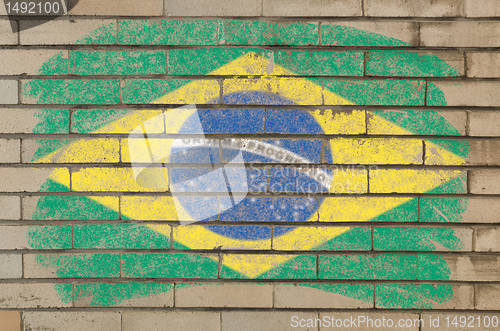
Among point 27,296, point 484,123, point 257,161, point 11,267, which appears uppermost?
point 484,123

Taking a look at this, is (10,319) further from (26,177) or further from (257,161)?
(257,161)

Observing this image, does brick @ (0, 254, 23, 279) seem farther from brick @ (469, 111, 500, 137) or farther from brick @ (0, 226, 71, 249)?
brick @ (469, 111, 500, 137)

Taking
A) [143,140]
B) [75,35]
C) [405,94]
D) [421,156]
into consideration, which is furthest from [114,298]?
[405,94]

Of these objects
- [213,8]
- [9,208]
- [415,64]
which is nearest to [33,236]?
[9,208]

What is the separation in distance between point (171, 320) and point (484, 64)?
2.75 meters

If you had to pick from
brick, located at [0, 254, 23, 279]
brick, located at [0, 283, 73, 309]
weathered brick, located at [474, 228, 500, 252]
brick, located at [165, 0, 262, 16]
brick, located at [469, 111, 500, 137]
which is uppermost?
brick, located at [165, 0, 262, 16]

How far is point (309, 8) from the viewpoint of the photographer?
6.01 ft

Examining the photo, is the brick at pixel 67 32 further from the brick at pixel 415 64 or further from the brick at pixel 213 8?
the brick at pixel 415 64

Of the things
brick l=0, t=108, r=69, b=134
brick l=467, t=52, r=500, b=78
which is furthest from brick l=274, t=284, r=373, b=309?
brick l=0, t=108, r=69, b=134

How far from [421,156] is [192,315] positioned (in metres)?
1.90

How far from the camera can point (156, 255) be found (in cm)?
184

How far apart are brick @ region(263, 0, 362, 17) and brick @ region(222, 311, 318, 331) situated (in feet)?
6.68

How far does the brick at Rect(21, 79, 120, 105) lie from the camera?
1.83m

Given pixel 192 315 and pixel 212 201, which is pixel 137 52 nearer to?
pixel 212 201
